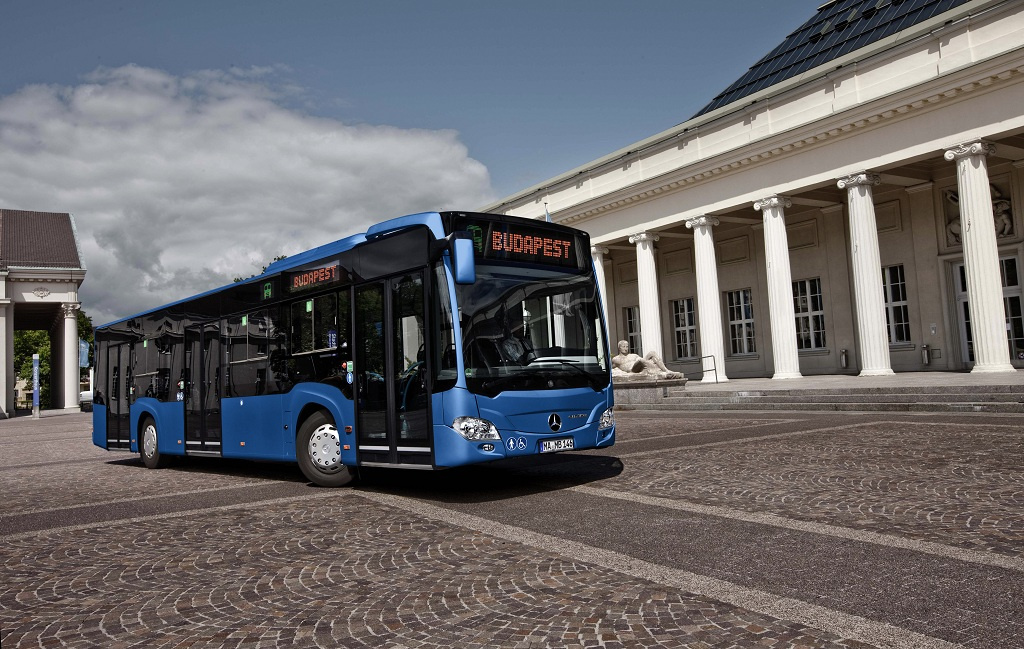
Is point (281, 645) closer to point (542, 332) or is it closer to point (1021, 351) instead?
point (542, 332)

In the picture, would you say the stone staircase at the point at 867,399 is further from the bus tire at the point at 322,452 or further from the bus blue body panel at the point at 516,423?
the bus tire at the point at 322,452

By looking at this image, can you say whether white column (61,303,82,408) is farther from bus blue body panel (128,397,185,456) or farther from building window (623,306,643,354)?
bus blue body panel (128,397,185,456)

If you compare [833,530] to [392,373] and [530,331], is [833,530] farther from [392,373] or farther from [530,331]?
[392,373]

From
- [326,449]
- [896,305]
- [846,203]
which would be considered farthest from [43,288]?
[326,449]

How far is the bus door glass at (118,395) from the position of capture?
44.4 feet

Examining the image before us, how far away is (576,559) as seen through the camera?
196 inches

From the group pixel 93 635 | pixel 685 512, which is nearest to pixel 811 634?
pixel 685 512

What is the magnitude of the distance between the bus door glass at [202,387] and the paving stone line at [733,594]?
589cm

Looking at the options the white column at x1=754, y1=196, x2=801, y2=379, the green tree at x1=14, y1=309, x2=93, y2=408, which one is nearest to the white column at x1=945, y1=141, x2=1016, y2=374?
the white column at x1=754, y1=196, x2=801, y2=379

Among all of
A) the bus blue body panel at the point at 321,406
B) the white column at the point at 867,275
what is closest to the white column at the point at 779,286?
the white column at the point at 867,275

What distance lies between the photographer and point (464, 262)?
6957mm

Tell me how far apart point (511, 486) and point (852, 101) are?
2009cm

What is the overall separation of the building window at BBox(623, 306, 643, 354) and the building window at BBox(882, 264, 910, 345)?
502 inches

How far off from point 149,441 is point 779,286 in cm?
2031
